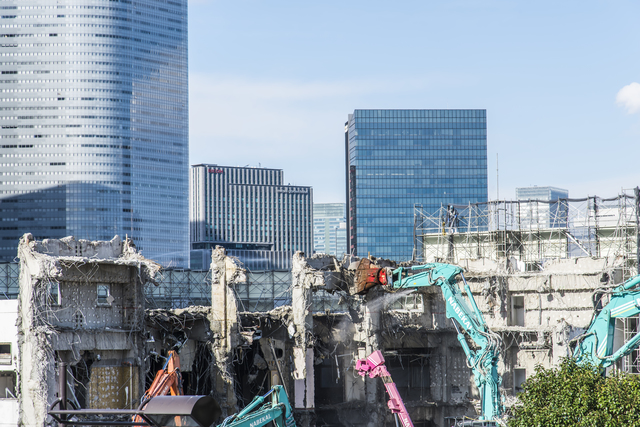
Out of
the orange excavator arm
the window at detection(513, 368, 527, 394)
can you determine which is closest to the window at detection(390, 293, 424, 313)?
the window at detection(513, 368, 527, 394)

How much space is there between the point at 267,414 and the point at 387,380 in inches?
387

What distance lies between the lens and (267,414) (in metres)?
33.4

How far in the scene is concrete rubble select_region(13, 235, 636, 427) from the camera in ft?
119

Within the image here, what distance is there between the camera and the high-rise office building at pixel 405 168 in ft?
636

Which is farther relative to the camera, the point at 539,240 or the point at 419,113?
the point at 419,113

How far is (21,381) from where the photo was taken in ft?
116

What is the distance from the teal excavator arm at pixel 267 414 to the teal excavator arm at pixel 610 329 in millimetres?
12932

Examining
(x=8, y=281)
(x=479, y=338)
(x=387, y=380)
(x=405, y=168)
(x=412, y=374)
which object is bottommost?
(x=412, y=374)

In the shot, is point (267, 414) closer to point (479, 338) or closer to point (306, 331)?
point (479, 338)

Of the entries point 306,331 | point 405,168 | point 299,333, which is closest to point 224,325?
point 299,333

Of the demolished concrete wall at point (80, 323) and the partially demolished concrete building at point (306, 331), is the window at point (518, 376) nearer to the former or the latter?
the partially demolished concrete building at point (306, 331)

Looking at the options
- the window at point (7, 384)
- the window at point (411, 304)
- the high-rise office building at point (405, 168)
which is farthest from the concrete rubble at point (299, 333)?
the high-rise office building at point (405, 168)

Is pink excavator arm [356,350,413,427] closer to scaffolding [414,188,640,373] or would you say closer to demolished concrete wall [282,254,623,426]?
demolished concrete wall [282,254,623,426]

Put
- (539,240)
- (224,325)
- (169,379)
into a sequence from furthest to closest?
(539,240) < (224,325) < (169,379)
